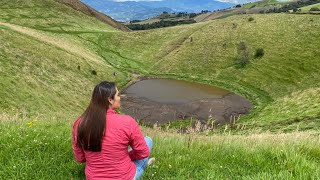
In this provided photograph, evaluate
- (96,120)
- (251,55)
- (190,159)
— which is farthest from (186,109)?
(96,120)

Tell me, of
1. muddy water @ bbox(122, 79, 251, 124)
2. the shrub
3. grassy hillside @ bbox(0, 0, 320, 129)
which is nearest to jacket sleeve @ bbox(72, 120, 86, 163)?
grassy hillside @ bbox(0, 0, 320, 129)

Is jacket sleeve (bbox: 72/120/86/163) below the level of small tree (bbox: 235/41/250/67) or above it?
below

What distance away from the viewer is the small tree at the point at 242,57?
208ft

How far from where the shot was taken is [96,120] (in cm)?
671

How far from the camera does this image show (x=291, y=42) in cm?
6819

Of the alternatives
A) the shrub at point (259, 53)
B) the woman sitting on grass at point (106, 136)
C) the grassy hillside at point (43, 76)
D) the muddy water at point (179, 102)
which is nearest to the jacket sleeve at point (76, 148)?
the woman sitting on grass at point (106, 136)

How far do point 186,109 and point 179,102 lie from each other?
3195mm

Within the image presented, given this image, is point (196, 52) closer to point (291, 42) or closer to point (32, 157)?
point (291, 42)

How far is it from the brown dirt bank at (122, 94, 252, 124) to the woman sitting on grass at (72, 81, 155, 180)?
107ft

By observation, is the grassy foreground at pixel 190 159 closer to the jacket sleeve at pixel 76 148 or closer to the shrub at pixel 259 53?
the jacket sleeve at pixel 76 148

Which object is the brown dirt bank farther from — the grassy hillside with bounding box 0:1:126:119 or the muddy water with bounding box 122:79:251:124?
the grassy hillside with bounding box 0:1:126:119

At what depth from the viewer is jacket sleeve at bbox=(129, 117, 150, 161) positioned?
7.12 m

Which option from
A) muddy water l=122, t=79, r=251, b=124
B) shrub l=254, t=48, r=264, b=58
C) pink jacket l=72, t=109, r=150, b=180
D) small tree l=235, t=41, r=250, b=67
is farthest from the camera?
shrub l=254, t=48, r=264, b=58

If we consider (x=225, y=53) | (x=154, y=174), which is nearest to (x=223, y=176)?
(x=154, y=174)
